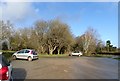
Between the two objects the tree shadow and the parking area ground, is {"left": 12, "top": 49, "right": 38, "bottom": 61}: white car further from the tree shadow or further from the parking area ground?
the tree shadow

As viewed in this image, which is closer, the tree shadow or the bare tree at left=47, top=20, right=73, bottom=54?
the tree shadow

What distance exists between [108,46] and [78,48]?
1750 centimetres

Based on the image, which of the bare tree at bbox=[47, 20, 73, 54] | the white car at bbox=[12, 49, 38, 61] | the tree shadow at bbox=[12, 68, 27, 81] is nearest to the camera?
the tree shadow at bbox=[12, 68, 27, 81]

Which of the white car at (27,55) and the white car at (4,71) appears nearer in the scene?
the white car at (4,71)

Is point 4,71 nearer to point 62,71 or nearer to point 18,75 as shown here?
point 18,75

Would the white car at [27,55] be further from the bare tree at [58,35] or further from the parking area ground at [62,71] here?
the bare tree at [58,35]

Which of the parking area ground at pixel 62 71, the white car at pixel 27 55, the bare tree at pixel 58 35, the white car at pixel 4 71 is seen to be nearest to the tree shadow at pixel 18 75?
the parking area ground at pixel 62 71

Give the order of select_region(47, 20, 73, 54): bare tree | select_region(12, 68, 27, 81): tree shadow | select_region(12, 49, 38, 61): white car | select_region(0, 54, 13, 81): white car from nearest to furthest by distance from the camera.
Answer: select_region(0, 54, 13, 81): white car < select_region(12, 68, 27, 81): tree shadow < select_region(12, 49, 38, 61): white car < select_region(47, 20, 73, 54): bare tree

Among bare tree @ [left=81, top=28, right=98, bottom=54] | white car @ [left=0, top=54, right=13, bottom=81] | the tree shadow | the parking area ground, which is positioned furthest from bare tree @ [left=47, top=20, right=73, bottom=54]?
white car @ [left=0, top=54, right=13, bottom=81]

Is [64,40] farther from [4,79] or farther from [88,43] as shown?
[4,79]

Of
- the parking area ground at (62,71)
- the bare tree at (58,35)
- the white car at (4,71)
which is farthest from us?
the bare tree at (58,35)

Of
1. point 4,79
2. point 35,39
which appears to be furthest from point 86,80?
point 35,39

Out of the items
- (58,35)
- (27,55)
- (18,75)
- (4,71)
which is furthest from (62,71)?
(58,35)

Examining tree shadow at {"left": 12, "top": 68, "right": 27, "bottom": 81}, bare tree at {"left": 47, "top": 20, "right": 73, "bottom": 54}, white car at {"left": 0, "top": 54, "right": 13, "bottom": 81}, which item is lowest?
tree shadow at {"left": 12, "top": 68, "right": 27, "bottom": 81}
